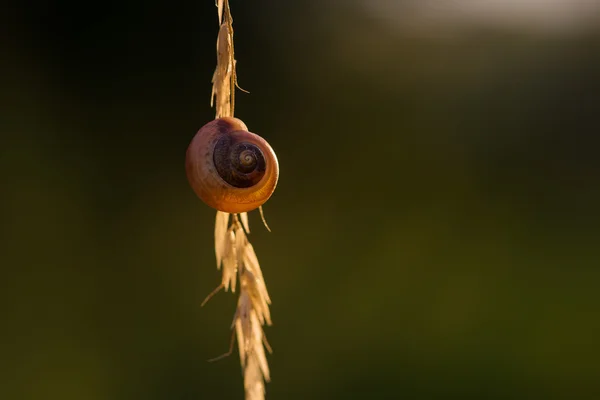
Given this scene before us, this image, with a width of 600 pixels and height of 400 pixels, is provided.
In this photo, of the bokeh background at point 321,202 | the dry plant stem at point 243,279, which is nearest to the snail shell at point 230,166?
the dry plant stem at point 243,279

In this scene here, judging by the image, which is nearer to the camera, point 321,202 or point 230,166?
point 230,166

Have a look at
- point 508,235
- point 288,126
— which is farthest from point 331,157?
point 508,235

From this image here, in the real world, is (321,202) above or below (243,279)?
above

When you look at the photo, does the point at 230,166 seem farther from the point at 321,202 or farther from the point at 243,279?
the point at 321,202

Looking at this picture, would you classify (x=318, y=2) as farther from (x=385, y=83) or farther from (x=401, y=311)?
(x=401, y=311)

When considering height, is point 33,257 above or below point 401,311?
above

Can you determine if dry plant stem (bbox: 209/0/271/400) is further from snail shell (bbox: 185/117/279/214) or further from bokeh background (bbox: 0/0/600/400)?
bokeh background (bbox: 0/0/600/400)

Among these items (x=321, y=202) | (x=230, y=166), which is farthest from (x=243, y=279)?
(x=321, y=202)
